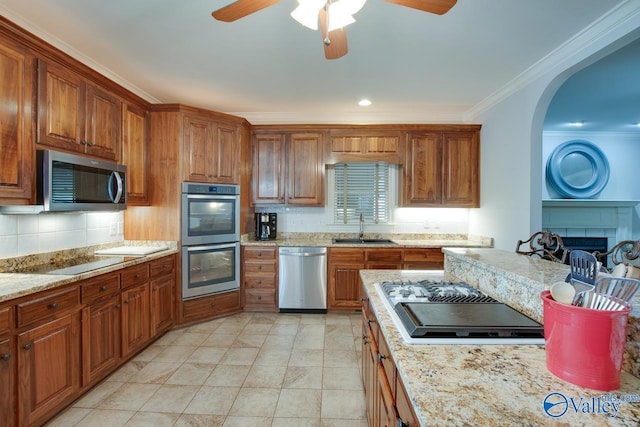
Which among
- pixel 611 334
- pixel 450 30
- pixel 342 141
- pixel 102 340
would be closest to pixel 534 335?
pixel 611 334

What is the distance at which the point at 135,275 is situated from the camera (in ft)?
8.52

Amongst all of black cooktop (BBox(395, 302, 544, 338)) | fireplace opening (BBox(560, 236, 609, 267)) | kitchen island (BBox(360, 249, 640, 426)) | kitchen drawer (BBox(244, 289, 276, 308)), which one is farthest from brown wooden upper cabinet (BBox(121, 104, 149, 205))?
fireplace opening (BBox(560, 236, 609, 267))

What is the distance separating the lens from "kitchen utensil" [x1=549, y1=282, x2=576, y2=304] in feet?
2.59

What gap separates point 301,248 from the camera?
3674 mm

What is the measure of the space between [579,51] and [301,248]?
3.09 meters

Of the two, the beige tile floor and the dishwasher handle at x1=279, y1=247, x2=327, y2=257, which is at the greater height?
the dishwasher handle at x1=279, y1=247, x2=327, y2=257

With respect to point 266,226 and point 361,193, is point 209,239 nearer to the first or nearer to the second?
point 266,226

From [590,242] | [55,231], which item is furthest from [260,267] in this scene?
[590,242]

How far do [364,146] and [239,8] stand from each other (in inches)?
104

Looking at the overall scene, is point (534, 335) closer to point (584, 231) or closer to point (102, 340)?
point (102, 340)

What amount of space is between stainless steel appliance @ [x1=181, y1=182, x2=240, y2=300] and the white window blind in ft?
4.75

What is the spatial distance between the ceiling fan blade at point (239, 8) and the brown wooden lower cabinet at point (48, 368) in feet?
6.50

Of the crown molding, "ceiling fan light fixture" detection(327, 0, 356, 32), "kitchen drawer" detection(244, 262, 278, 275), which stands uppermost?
the crown molding

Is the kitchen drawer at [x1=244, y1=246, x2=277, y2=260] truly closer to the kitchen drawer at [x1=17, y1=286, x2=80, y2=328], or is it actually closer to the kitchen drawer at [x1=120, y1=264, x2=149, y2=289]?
the kitchen drawer at [x1=120, y1=264, x2=149, y2=289]
